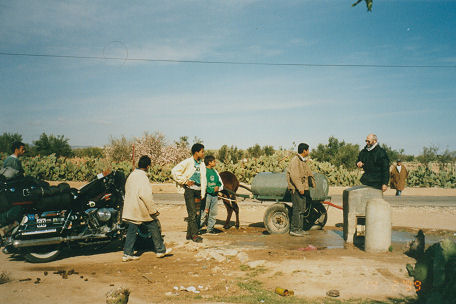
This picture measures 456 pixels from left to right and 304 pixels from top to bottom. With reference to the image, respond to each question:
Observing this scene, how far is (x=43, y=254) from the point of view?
7391 mm

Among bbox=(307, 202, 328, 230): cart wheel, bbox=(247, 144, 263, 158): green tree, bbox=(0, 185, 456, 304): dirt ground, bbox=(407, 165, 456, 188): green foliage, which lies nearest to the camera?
bbox=(0, 185, 456, 304): dirt ground

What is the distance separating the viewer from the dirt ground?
5.35 m

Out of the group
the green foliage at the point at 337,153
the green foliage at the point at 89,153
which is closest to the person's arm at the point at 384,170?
the green foliage at the point at 337,153

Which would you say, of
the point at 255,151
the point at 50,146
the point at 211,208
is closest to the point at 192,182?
the point at 211,208

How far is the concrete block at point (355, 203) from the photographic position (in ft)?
27.3

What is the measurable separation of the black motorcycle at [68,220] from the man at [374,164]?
567cm

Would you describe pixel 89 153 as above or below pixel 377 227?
above

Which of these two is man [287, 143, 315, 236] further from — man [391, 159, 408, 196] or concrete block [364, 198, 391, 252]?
man [391, 159, 408, 196]

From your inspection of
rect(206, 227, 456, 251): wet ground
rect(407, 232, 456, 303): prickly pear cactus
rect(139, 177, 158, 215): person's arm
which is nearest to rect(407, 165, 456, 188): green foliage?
rect(206, 227, 456, 251): wet ground

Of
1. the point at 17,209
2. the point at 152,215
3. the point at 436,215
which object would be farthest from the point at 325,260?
the point at 436,215

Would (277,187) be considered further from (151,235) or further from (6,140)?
(6,140)

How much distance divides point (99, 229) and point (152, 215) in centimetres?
126

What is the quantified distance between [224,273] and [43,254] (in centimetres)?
381

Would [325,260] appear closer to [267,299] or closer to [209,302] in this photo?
[267,299]
